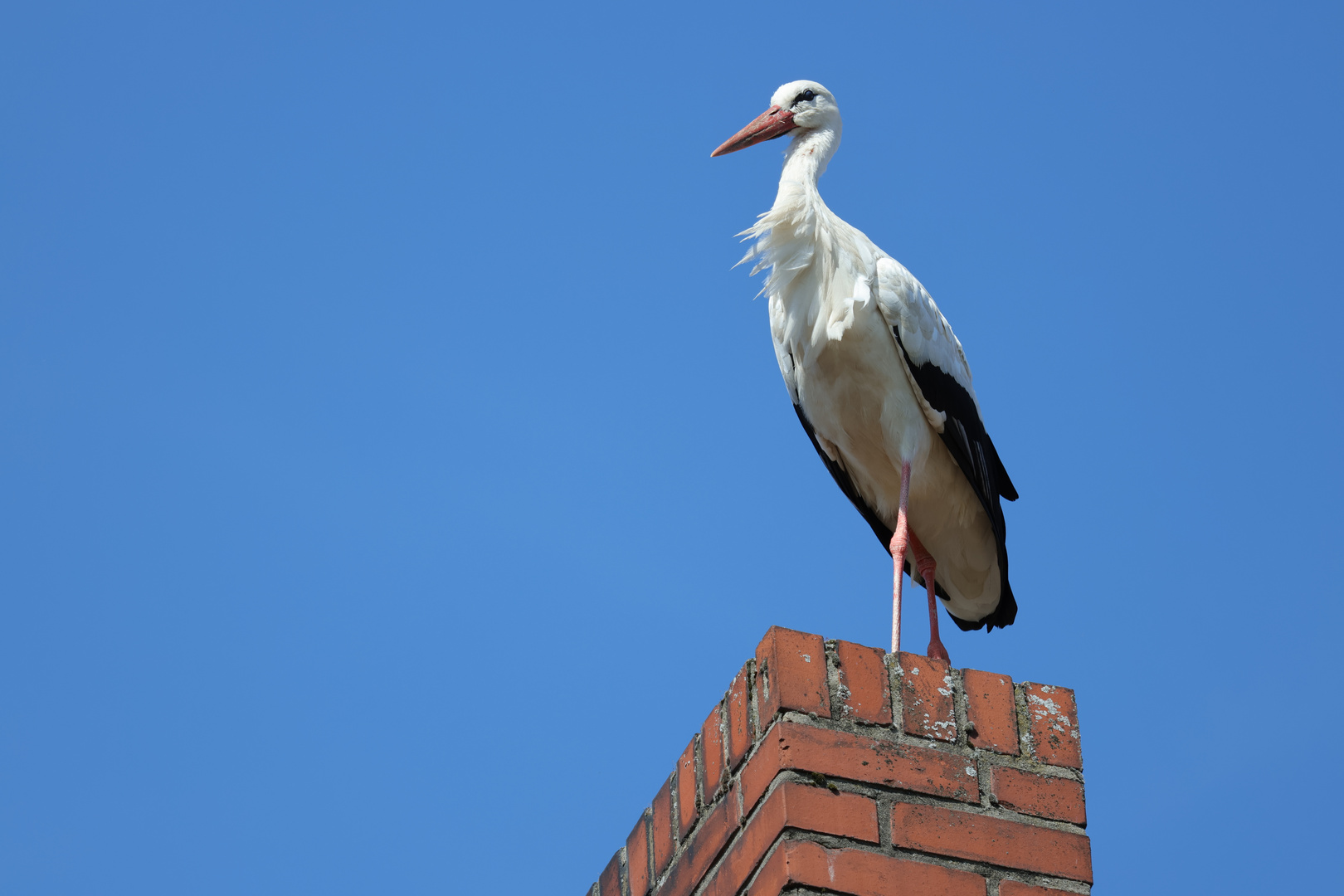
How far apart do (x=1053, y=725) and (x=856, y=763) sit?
1.61 ft

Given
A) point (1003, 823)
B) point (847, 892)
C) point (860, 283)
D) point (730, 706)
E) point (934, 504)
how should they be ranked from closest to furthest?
point (847, 892)
point (1003, 823)
point (730, 706)
point (860, 283)
point (934, 504)

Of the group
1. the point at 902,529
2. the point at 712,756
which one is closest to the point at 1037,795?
the point at 712,756

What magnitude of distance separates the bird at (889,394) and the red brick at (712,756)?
2.00 m

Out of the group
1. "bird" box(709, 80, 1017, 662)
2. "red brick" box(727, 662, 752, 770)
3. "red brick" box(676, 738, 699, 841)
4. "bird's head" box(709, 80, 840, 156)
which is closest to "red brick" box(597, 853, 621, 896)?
"red brick" box(676, 738, 699, 841)

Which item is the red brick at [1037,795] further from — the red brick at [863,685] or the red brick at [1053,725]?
the red brick at [863,685]

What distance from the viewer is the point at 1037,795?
10.7 ft

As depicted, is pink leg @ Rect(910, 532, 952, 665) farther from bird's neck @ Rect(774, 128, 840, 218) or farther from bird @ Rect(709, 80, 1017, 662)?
bird's neck @ Rect(774, 128, 840, 218)

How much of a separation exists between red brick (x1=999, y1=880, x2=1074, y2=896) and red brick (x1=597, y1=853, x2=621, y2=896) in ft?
3.30

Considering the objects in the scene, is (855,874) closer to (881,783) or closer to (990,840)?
(881,783)

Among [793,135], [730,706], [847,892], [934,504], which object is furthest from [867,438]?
[847,892]

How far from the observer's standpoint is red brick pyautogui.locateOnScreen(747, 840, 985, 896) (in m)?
2.99

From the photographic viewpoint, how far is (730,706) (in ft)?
11.3

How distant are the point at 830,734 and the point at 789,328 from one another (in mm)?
2961

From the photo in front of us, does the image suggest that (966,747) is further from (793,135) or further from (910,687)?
(793,135)
